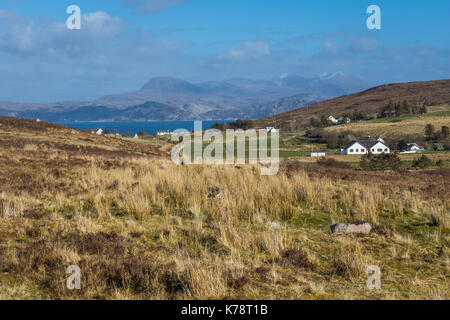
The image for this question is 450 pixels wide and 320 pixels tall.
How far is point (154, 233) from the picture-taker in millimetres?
8086

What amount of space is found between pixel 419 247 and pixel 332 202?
3988 mm

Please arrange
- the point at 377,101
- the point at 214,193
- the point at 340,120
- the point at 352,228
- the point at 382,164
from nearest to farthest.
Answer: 1. the point at 352,228
2. the point at 214,193
3. the point at 382,164
4. the point at 340,120
5. the point at 377,101

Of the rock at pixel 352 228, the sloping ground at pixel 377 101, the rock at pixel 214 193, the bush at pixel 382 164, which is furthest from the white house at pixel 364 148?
the rock at pixel 352 228

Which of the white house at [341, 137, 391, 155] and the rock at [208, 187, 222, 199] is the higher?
the white house at [341, 137, 391, 155]

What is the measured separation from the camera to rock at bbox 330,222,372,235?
26.5ft

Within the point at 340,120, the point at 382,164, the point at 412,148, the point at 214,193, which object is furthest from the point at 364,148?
the point at 214,193

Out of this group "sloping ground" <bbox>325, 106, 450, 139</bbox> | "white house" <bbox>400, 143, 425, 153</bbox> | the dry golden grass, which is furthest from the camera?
"sloping ground" <bbox>325, 106, 450, 139</bbox>

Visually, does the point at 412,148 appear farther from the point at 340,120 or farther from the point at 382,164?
the point at 340,120

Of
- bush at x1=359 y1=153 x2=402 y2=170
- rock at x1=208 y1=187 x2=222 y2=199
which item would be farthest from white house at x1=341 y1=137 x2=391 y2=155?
rock at x1=208 y1=187 x2=222 y2=199

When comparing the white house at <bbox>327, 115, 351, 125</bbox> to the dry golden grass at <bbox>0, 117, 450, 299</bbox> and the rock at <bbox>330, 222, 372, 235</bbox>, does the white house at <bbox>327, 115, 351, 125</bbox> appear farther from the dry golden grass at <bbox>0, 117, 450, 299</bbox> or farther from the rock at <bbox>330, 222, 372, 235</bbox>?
the rock at <bbox>330, 222, 372, 235</bbox>

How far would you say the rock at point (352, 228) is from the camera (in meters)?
8.06

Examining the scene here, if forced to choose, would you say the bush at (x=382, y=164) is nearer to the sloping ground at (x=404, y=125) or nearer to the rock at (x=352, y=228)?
the rock at (x=352, y=228)

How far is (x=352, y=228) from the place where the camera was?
26.6 feet
